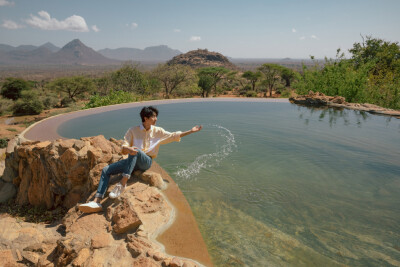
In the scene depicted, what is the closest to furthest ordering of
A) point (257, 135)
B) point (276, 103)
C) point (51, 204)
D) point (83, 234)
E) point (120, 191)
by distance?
point (83, 234)
point (120, 191)
point (51, 204)
point (257, 135)
point (276, 103)

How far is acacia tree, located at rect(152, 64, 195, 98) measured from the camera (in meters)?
23.3

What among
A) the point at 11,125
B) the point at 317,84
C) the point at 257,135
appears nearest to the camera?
the point at 257,135

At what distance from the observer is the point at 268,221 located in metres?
2.95

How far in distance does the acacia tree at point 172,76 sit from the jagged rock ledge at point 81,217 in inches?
755

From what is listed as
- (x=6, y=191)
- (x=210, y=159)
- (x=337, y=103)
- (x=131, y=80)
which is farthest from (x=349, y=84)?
(x=131, y=80)

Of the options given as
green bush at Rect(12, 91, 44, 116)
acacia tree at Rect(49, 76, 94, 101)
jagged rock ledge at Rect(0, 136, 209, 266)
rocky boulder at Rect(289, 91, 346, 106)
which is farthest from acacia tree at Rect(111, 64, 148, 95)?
jagged rock ledge at Rect(0, 136, 209, 266)

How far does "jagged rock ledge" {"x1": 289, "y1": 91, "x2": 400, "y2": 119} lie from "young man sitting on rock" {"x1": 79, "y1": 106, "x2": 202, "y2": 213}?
815 cm

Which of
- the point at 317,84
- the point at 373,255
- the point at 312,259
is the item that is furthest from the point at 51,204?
the point at 317,84

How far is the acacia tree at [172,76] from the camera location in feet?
76.4

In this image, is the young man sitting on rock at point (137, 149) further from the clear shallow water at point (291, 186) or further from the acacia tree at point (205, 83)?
the acacia tree at point (205, 83)

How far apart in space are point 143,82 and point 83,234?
2177 cm

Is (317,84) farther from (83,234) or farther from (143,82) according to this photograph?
(143,82)

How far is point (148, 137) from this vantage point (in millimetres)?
3203

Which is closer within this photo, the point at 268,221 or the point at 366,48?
the point at 268,221
